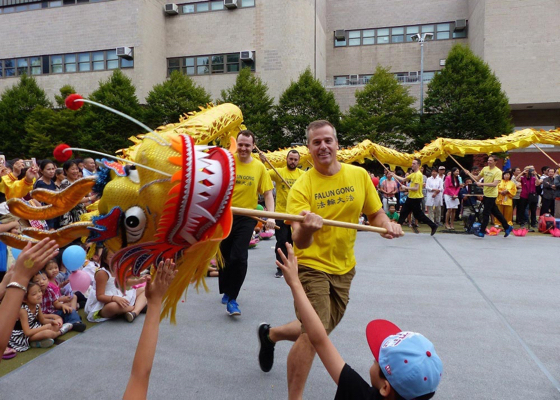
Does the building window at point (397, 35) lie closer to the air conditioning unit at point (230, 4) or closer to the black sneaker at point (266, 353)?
the air conditioning unit at point (230, 4)

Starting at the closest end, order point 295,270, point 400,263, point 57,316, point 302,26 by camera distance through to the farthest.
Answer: point 295,270 < point 57,316 < point 400,263 < point 302,26

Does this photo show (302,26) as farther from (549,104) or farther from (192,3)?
(549,104)

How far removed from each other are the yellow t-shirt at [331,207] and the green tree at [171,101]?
65.2 feet

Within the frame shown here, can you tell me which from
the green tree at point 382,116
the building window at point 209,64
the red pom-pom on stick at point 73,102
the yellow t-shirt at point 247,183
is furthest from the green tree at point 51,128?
the red pom-pom on stick at point 73,102

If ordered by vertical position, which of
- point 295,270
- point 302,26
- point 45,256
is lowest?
point 295,270

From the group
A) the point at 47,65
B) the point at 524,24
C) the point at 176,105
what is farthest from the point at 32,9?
the point at 524,24

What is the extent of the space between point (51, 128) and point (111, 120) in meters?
3.70

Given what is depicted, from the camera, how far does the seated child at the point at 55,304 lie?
12.7 ft

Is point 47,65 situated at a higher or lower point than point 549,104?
higher

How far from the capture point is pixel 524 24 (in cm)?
2242

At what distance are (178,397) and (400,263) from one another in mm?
Answer: 4838

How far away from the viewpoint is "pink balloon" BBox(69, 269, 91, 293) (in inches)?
180

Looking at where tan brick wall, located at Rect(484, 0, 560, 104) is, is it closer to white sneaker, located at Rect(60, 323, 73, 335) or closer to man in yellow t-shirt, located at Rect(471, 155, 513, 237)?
man in yellow t-shirt, located at Rect(471, 155, 513, 237)

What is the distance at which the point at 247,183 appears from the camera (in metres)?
4.47
